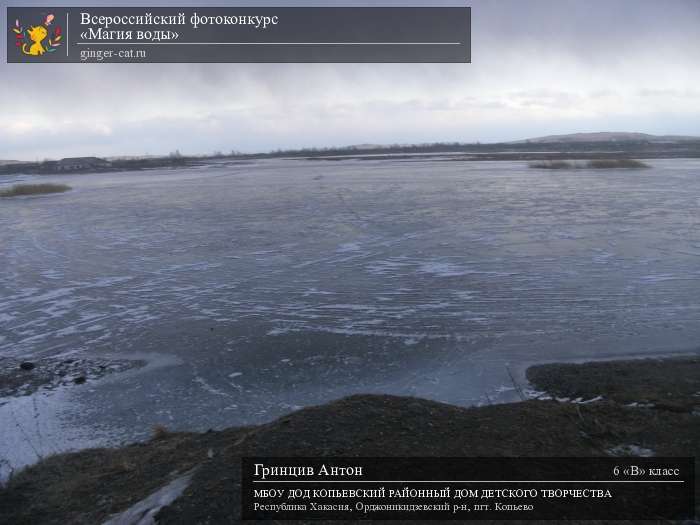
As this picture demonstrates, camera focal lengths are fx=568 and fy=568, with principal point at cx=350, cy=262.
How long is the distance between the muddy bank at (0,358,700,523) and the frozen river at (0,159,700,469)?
87 cm

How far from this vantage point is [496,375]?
23.4 feet

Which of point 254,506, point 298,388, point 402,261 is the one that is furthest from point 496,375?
point 402,261

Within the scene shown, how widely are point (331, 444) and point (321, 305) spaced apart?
5837mm

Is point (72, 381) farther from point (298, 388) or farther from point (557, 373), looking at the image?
point (557, 373)

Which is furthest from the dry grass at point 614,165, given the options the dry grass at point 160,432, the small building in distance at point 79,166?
the small building in distance at point 79,166

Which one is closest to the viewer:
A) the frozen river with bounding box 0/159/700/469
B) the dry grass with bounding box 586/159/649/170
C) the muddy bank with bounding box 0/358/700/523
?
the muddy bank with bounding box 0/358/700/523

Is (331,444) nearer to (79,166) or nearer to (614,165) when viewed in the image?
(614,165)

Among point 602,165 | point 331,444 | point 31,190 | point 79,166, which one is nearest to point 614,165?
point 602,165

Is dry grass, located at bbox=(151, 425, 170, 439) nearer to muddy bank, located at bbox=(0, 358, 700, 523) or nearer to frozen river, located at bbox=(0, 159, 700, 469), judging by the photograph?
muddy bank, located at bbox=(0, 358, 700, 523)

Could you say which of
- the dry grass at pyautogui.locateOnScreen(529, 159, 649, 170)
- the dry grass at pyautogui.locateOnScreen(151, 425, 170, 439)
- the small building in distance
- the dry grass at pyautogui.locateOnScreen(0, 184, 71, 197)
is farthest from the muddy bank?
the small building in distance

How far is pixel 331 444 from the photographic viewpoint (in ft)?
14.6

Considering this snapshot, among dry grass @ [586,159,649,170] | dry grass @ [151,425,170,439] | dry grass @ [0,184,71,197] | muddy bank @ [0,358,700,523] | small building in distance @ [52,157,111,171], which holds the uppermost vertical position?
small building in distance @ [52,157,111,171]

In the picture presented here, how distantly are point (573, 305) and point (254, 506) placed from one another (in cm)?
763

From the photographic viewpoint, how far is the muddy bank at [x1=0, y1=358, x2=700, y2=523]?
13.9 feet
